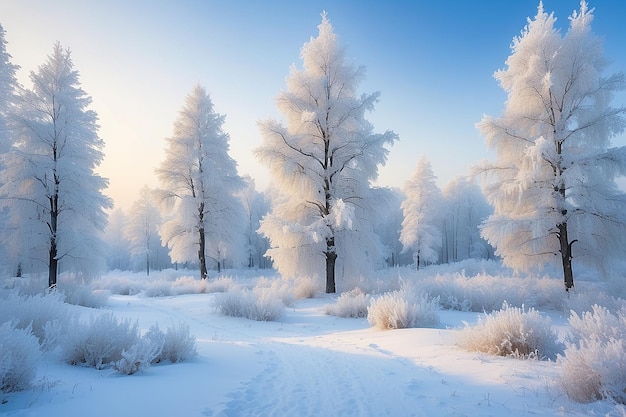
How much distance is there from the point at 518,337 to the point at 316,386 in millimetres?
2718

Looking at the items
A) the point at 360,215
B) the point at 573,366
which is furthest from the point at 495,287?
the point at 573,366

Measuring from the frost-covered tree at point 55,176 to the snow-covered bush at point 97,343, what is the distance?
12949mm

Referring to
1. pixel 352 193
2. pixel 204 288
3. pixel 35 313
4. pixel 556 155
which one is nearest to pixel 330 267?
pixel 352 193

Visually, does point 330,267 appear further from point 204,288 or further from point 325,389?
point 325,389

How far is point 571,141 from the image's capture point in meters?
11.2

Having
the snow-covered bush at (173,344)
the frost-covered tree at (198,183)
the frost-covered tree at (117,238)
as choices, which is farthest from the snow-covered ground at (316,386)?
the frost-covered tree at (117,238)

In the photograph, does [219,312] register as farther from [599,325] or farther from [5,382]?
[599,325]

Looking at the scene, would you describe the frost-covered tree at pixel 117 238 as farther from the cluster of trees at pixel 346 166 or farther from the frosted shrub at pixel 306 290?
the frosted shrub at pixel 306 290

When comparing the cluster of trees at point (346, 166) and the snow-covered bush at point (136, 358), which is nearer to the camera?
the snow-covered bush at point (136, 358)

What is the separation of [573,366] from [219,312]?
8766mm

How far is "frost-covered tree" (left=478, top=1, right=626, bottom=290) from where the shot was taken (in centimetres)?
1031

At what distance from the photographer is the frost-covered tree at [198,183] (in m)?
19.2

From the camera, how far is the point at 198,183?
19516mm

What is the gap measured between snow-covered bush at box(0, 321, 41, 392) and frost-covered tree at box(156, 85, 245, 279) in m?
16.9
